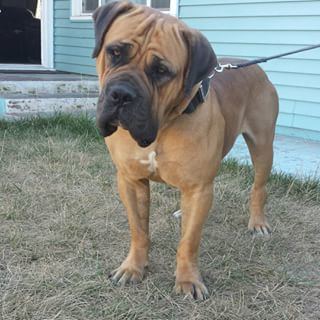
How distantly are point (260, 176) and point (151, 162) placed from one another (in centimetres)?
122

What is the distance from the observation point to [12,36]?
37.4 feet

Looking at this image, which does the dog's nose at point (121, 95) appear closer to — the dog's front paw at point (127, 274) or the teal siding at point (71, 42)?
the dog's front paw at point (127, 274)

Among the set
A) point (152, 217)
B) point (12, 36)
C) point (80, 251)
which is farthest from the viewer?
point (12, 36)

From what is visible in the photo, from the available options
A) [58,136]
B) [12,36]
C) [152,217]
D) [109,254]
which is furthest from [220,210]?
[12,36]

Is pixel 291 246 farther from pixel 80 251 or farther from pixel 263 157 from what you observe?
pixel 80 251

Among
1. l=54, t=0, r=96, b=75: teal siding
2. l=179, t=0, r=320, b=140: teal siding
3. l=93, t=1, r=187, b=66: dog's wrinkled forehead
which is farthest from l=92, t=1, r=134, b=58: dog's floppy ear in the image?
l=54, t=0, r=96, b=75: teal siding

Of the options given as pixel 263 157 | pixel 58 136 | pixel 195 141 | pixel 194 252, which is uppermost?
pixel 195 141

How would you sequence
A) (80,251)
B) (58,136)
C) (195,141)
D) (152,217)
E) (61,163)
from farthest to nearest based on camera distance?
(58,136) → (61,163) → (152,217) → (80,251) → (195,141)

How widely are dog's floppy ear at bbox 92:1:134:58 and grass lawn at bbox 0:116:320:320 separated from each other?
1.23 m

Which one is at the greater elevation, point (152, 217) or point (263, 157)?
point (263, 157)

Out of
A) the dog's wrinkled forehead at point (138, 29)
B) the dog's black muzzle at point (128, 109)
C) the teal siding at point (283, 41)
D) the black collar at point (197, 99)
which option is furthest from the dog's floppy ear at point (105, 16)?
the teal siding at point (283, 41)

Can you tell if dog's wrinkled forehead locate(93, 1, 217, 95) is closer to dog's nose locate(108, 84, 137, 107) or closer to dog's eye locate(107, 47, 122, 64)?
dog's eye locate(107, 47, 122, 64)

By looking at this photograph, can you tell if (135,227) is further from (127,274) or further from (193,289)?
(193,289)

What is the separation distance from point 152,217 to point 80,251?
73 cm
